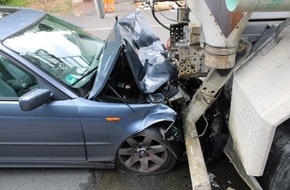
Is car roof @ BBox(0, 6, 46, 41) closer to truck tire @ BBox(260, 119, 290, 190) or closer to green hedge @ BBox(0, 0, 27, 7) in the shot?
truck tire @ BBox(260, 119, 290, 190)

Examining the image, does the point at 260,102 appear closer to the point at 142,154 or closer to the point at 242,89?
the point at 242,89

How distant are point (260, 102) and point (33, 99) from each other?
1753mm

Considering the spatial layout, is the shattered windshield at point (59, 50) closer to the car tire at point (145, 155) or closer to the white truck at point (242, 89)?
the car tire at point (145, 155)

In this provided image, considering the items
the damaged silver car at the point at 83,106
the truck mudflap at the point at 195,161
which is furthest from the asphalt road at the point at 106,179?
the truck mudflap at the point at 195,161

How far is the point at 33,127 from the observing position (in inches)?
117

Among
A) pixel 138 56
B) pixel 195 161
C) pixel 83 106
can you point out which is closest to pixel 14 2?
pixel 138 56

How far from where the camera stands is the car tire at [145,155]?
9.92ft

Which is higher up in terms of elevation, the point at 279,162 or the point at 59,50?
the point at 59,50

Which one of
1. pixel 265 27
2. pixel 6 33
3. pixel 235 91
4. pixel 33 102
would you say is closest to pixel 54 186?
pixel 33 102

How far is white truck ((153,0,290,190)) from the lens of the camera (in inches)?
80.8

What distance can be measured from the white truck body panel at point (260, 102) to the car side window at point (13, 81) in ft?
5.90

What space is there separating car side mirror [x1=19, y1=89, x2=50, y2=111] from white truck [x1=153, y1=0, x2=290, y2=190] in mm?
1229

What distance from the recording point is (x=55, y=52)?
3.21 meters

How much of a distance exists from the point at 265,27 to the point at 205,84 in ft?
2.84
